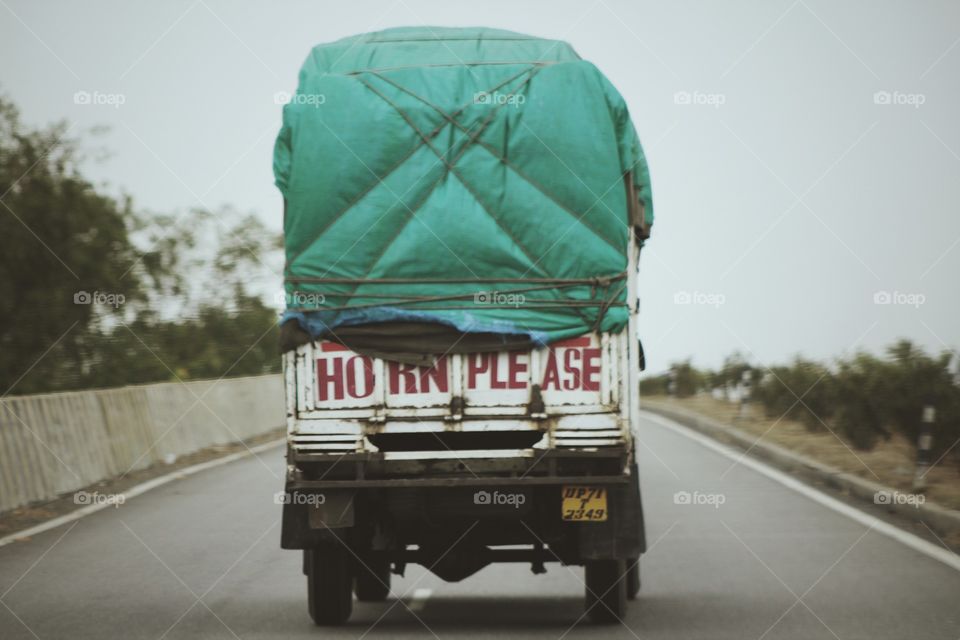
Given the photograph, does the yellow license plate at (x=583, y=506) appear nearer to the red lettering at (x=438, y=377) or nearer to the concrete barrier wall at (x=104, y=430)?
the red lettering at (x=438, y=377)

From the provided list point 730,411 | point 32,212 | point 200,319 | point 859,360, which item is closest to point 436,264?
point 859,360

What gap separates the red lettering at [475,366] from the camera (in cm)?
795

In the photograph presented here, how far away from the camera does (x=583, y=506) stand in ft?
26.3

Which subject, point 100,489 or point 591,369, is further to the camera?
point 100,489

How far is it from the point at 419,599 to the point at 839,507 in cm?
635

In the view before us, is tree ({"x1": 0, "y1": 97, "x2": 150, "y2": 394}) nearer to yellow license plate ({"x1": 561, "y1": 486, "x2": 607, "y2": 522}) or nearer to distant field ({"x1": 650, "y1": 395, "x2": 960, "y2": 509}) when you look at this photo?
distant field ({"x1": 650, "y1": 395, "x2": 960, "y2": 509})

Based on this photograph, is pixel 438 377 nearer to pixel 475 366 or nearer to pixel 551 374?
pixel 475 366

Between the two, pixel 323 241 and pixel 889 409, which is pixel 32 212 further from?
pixel 323 241

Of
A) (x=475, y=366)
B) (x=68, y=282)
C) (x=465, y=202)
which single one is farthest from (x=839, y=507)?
(x=68, y=282)

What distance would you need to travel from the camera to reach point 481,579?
11.2 metres

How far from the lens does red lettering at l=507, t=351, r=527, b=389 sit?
312 inches

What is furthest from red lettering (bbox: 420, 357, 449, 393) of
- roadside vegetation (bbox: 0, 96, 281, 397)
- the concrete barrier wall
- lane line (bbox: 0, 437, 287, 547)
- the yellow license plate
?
roadside vegetation (bbox: 0, 96, 281, 397)

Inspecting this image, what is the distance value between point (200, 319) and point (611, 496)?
36468 mm

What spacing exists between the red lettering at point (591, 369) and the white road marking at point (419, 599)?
2.69 meters
